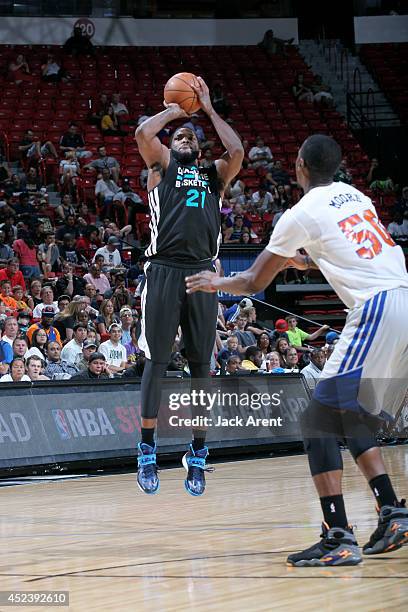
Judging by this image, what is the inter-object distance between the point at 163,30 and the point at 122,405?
2001 centimetres

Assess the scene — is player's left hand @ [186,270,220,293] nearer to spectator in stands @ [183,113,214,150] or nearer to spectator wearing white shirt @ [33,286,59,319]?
spectator wearing white shirt @ [33,286,59,319]

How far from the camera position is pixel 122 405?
11.4m

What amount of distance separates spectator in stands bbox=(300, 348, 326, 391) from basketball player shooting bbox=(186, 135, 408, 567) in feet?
28.4

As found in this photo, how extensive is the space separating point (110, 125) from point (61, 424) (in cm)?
1394

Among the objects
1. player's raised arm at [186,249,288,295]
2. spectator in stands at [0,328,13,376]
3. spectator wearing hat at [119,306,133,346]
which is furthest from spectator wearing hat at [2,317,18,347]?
player's raised arm at [186,249,288,295]

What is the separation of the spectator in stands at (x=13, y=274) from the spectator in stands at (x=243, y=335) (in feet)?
11.0

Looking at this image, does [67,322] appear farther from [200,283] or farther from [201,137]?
[201,137]

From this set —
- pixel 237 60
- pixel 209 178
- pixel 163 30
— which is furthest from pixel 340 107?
pixel 209 178

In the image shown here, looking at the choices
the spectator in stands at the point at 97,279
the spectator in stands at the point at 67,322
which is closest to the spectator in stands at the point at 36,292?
the spectator in stands at the point at 67,322

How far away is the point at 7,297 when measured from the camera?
1412 cm

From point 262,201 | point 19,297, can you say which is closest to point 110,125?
point 262,201

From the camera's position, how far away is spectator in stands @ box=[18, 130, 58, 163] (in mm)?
21000

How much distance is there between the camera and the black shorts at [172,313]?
6793 millimetres

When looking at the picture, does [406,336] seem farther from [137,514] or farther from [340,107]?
[340,107]
